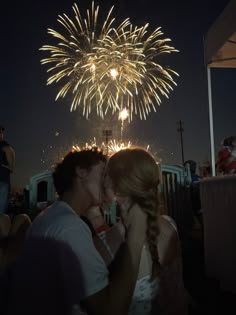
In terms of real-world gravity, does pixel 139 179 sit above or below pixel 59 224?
above

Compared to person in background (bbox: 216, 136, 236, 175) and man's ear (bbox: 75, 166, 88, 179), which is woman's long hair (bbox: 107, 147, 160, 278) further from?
person in background (bbox: 216, 136, 236, 175)

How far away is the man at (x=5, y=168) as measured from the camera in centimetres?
703

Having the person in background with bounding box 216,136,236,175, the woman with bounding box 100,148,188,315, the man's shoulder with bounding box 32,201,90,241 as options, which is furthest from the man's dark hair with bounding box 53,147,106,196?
the person in background with bounding box 216,136,236,175

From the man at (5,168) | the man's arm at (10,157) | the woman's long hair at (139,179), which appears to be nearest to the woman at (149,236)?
the woman's long hair at (139,179)

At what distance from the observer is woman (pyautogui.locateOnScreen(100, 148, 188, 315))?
6.29ft

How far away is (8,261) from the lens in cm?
244

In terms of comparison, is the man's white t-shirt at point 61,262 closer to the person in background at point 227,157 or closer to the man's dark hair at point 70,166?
the man's dark hair at point 70,166

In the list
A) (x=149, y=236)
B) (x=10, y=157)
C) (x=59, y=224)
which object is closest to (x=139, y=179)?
Result: (x=149, y=236)

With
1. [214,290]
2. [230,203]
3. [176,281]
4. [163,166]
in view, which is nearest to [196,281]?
[214,290]

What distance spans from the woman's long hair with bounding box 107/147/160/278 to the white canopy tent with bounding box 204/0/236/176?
500 centimetres

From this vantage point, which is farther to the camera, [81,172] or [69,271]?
[81,172]

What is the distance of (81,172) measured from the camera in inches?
92.7

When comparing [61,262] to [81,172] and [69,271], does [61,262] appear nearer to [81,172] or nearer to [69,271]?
[69,271]

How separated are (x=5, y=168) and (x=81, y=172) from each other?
204 inches
